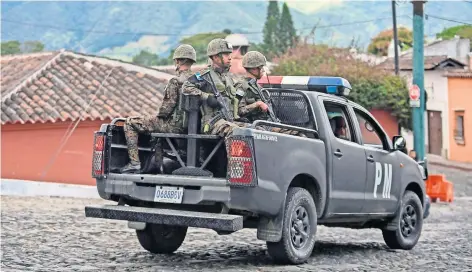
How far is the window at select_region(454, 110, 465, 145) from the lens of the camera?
4753 centimetres

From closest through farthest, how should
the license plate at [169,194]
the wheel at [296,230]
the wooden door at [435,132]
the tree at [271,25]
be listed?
the license plate at [169,194]
the wheel at [296,230]
the wooden door at [435,132]
the tree at [271,25]

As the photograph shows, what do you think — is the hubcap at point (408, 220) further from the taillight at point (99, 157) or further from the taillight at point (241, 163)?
the taillight at point (99, 157)

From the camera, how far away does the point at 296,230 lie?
34.6ft

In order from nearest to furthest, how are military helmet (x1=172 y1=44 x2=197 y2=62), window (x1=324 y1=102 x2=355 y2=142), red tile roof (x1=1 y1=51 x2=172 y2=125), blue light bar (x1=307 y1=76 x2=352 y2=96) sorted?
1. military helmet (x1=172 y1=44 x2=197 y2=62)
2. window (x1=324 y1=102 x2=355 y2=142)
3. blue light bar (x1=307 y1=76 x2=352 y2=96)
4. red tile roof (x1=1 y1=51 x2=172 y2=125)

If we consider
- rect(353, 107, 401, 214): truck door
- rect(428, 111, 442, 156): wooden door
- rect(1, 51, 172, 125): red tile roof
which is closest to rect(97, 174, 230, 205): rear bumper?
rect(353, 107, 401, 214): truck door

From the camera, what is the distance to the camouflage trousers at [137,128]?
1065 cm

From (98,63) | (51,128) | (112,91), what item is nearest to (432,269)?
(51,128)

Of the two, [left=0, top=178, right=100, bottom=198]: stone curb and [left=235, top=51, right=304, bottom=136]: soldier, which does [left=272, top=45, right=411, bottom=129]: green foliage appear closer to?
[left=0, top=178, right=100, bottom=198]: stone curb

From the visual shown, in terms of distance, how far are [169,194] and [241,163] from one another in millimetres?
914

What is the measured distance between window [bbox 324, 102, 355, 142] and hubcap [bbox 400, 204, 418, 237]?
1736 millimetres

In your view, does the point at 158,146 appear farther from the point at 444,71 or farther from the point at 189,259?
the point at 444,71

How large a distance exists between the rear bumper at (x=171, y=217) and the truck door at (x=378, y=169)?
2835 millimetres

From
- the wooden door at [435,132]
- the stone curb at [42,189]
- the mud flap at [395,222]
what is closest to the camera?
the mud flap at [395,222]

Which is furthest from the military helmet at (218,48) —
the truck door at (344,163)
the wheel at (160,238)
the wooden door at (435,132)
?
the wooden door at (435,132)
